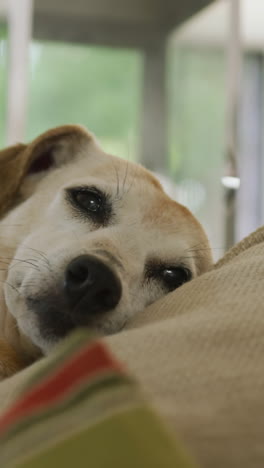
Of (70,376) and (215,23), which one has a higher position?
(215,23)

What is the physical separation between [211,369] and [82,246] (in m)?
0.47

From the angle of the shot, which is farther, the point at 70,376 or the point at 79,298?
the point at 79,298

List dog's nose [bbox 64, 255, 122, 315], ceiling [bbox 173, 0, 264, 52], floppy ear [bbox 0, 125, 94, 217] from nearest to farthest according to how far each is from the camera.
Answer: dog's nose [bbox 64, 255, 122, 315]
floppy ear [bbox 0, 125, 94, 217]
ceiling [bbox 173, 0, 264, 52]

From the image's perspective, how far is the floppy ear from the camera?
1.39m

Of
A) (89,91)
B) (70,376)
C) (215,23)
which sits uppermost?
(215,23)

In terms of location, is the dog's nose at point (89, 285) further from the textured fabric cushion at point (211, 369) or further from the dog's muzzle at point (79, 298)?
the textured fabric cushion at point (211, 369)

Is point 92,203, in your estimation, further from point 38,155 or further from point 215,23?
point 215,23

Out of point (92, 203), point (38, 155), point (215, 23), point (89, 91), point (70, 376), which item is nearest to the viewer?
point (70, 376)

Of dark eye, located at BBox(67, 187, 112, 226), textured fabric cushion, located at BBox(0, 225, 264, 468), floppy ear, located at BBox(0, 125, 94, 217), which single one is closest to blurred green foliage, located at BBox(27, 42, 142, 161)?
floppy ear, located at BBox(0, 125, 94, 217)

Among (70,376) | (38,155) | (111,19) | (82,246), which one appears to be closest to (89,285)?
(82,246)

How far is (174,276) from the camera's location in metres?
1.26

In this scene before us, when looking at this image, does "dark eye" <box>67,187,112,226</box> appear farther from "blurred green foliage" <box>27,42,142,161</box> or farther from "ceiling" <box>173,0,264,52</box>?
"ceiling" <box>173,0,264,52</box>

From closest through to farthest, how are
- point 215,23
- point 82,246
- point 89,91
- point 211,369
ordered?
1. point 211,369
2. point 82,246
3. point 89,91
4. point 215,23

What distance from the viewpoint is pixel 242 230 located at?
4.86 m
